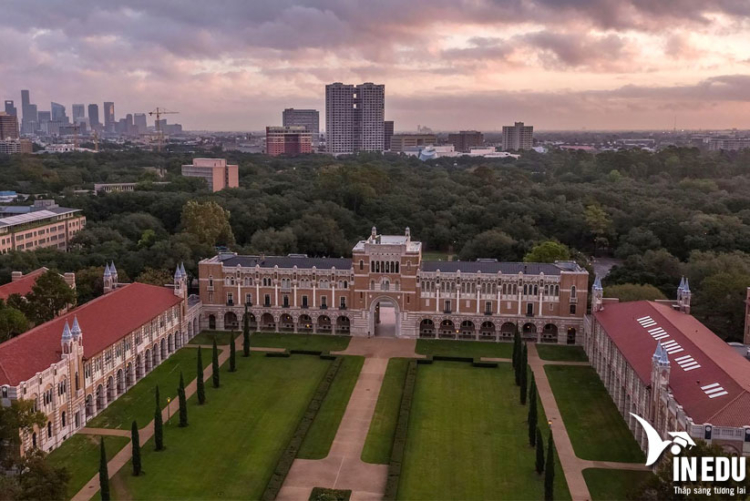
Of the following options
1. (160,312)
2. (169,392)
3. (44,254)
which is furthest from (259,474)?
(44,254)

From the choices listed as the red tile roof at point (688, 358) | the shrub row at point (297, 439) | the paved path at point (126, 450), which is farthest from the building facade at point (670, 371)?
the paved path at point (126, 450)

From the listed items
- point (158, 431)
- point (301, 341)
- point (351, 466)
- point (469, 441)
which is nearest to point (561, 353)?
point (469, 441)

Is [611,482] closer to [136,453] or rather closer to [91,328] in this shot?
[136,453]

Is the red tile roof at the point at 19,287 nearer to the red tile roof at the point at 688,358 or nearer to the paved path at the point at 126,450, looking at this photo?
the paved path at the point at 126,450

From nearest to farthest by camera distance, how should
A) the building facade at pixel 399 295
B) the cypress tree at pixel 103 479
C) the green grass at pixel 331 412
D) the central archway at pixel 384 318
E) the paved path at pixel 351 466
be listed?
the cypress tree at pixel 103 479
the paved path at pixel 351 466
the green grass at pixel 331 412
the building facade at pixel 399 295
the central archway at pixel 384 318

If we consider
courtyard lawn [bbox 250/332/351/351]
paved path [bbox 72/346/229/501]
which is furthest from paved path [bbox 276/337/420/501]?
paved path [bbox 72/346/229/501]

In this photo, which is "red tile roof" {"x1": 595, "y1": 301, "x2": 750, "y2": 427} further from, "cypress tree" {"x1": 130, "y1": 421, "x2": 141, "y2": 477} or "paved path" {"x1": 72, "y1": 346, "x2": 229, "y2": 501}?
"paved path" {"x1": 72, "y1": 346, "x2": 229, "y2": 501}

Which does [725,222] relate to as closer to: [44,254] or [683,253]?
[683,253]
